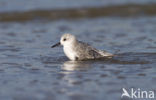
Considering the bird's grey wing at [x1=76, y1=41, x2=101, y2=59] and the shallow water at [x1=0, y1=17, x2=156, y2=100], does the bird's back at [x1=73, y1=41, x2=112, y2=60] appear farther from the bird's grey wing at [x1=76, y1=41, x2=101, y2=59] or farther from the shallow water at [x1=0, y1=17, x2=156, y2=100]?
the shallow water at [x1=0, y1=17, x2=156, y2=100]

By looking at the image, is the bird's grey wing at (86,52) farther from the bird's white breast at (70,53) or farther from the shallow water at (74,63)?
the shallow water at (74,63)

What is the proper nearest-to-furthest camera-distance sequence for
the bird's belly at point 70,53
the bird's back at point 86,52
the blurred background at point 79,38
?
the blurred background at point 79,38
the bird's belly at point 70,53
the bird's back at point 86,52

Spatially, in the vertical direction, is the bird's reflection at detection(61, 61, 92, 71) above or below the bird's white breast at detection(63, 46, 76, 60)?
below

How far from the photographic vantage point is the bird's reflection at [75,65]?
8.28 meters

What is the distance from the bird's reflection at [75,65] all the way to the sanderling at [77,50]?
0.17 m

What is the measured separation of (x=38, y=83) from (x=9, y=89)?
1.82ft

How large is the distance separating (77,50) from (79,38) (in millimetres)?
2661

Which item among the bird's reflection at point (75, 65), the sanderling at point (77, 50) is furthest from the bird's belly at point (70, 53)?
the bird's reflection at point (75, 65)

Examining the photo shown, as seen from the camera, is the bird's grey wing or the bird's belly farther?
the bird's grey wing

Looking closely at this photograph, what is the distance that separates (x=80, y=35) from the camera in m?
11.9

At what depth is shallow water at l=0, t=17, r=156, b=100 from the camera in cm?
678

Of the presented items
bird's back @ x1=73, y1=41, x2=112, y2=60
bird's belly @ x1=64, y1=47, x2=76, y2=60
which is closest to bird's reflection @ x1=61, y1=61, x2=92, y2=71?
bird's belly @ x1=64, y1=47, x2=76, y2=60

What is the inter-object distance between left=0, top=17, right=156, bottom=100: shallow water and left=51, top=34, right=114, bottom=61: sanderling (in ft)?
0.66

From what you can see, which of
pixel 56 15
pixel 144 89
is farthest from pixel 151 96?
pixel 56 15
